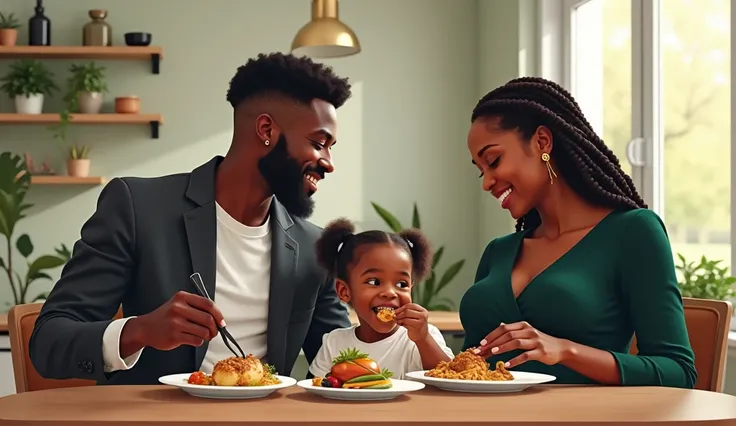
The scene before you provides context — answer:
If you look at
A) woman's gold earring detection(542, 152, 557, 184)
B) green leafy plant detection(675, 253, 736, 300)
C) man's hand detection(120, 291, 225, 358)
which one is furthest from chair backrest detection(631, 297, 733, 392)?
man's hand detection(120, 291, 225, 358)

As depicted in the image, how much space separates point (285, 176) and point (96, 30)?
3042 mm

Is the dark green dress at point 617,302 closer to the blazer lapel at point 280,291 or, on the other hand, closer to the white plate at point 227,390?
the blazer lapel at point 280,291

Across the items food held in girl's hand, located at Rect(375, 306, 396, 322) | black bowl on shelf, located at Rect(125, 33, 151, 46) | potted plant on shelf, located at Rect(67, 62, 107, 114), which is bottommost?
food held in girl's hand, located at Rect(375, 306, 396, 322)

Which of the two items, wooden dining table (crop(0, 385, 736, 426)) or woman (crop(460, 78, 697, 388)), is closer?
wooden dining table (crop(0, 385, 736, 426))

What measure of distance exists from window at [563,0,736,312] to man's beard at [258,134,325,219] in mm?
1652

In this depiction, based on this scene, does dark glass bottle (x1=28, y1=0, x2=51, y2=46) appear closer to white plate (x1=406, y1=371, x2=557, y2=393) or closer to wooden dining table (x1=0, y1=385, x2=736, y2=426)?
wooden dining table (x1=0, y1=385, x2=736, y2=426)

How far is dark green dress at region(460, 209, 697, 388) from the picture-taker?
5.69 ft

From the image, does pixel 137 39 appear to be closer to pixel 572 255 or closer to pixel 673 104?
pixel 673 104

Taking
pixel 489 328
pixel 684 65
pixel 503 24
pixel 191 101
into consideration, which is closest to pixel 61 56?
pixel 191 101

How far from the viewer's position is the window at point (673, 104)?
325cm

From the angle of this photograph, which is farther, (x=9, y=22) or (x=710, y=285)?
(x=9, y=22)

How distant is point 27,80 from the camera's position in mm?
4824

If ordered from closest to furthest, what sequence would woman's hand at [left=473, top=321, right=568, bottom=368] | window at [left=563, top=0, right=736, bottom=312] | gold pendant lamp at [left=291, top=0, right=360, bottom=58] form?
woman's hand at [left=473, top=321, right=568, bottom=368]
window at [left=563, top=0, right=736, bottom=312]
gold pendant lamp at [left=291, top=0, right=360, bottom=58]

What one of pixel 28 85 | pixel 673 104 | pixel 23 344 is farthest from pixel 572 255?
pixel 28 85
